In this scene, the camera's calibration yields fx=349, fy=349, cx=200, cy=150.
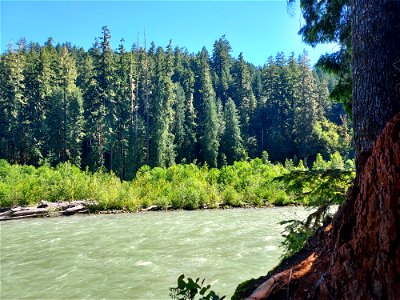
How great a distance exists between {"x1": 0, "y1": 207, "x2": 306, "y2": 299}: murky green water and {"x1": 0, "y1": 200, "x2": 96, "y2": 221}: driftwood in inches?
77.3

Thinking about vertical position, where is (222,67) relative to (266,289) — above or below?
above

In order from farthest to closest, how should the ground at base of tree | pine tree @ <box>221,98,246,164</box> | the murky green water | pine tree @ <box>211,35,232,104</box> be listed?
1. pine tree @ <box>211,35,232,104</box>
2. pine tree @ <box>221,98,246,164</box>
3. the murky green water
4. the ground at base of tree

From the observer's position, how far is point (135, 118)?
4488cm

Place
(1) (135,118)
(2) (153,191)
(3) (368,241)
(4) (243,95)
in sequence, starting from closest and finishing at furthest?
(3) (368,241) → (2) (153,191) → (1) (135,118) → (4) (243,95)

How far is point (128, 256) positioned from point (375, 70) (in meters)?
7.86

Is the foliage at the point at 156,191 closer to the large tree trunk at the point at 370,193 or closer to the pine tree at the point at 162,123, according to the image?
the large tree trunk at the point at 370,193

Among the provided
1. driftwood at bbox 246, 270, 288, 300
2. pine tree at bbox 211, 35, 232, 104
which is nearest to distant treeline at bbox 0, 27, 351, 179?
pine tree at bbox 211, 35, 232, 104

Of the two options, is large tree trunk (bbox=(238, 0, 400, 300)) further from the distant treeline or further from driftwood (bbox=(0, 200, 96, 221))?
the distant treeline

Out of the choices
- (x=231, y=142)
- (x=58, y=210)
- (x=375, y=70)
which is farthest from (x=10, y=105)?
(x=375, y=70)

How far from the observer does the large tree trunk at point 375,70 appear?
10.3 feet

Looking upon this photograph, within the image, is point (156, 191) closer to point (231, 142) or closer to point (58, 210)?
point (58, 210)

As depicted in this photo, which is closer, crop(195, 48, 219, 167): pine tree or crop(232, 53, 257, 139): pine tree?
crop(195, 48, 219, 167): pine tree

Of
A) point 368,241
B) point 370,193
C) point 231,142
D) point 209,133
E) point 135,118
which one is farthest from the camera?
point 231,142

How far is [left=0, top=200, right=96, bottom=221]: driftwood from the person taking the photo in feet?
56.5
